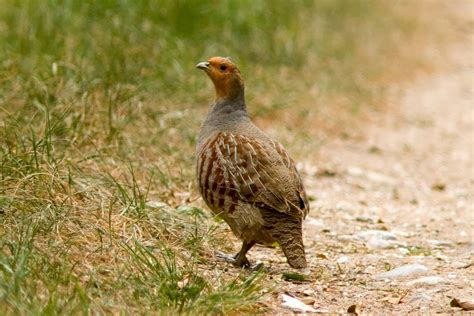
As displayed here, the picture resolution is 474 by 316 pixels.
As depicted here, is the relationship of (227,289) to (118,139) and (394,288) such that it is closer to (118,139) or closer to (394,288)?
(394,288)

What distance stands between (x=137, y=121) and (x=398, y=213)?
1961 millimetres

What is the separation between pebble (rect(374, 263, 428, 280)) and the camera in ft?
15.5

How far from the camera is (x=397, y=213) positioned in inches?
260

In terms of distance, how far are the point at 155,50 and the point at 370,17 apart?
18.0 ft

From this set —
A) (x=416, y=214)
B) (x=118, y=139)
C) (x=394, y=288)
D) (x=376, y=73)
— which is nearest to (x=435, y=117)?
(x=376, y=73)

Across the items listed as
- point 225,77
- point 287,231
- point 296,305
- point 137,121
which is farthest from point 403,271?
point 137,121

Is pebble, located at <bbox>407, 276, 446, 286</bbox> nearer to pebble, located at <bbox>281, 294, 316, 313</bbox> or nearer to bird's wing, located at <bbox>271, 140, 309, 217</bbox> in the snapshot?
bird's wing, located at <bbox>271, 140, 309, 217</bbox>

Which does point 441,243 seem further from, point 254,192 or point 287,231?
point 254,192

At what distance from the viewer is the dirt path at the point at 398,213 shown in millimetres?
4418

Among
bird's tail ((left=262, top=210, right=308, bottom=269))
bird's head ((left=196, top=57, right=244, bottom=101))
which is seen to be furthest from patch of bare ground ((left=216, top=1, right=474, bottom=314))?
bird's head ((left=196, top=57, right=244, bottom=101))

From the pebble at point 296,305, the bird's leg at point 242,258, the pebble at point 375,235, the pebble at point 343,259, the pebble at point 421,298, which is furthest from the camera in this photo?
the pebble at point 375,235

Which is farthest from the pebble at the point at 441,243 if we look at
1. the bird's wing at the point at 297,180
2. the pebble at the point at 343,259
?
the bird's wing at the point at 297,180

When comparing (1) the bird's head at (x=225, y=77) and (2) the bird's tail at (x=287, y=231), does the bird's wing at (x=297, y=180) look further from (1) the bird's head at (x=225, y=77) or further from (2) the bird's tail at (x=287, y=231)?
(1) the bird's head at (x=225, y=77)

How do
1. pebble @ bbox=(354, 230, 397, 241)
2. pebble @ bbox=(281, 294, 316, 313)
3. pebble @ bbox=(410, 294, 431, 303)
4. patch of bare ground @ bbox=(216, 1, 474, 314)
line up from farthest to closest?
pebble @ bbox=(354, 230, 397, 241), patch of bare ground @ bbox=(216, 1, 474, 314), pebble @ bbox=(410, 294, 431, 303), pebble @ bbox=(281, 294, 316, 313)
